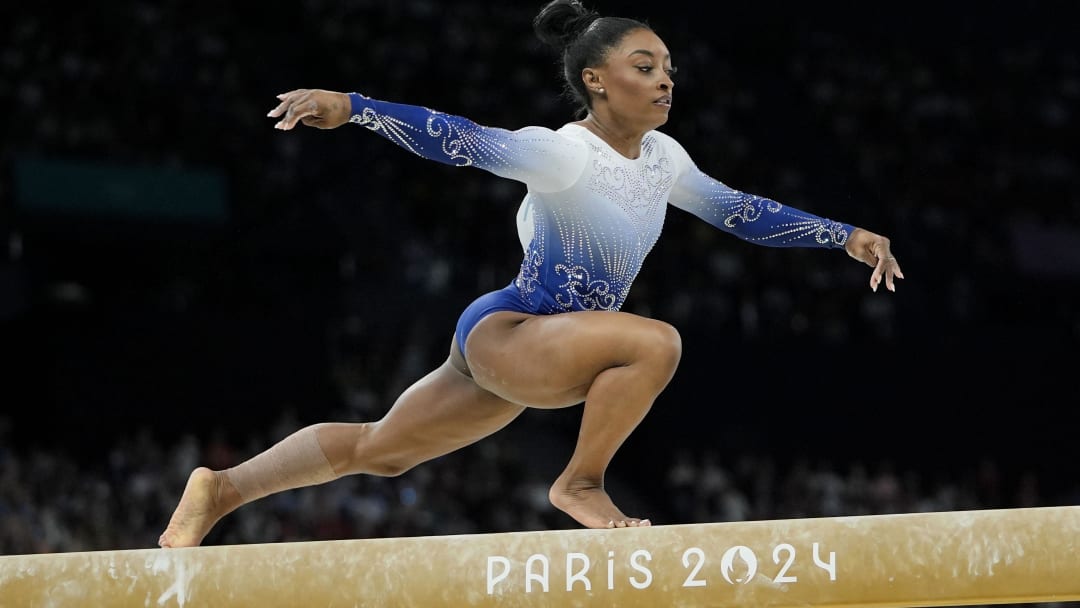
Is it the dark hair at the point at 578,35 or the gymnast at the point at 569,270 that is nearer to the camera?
the gymnast at the point at 569,270

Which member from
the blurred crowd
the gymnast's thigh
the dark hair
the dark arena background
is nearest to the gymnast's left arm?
the dark hair

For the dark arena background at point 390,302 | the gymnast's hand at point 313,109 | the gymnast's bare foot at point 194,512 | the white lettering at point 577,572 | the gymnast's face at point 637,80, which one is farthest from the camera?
the dark arena background at point 390,302

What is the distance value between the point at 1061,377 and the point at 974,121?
12.7 feet

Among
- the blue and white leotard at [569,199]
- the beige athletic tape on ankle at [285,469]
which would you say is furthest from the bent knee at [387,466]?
the blue and white leotard at [569,199]

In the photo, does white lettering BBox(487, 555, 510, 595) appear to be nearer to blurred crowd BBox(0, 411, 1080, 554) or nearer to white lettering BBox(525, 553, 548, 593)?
white lettering BBox(525, 553, 548, 593)

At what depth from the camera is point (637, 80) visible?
3691mm

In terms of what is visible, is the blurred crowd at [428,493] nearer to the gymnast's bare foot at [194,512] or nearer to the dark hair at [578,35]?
the gymnast's bare foot at [194,512]

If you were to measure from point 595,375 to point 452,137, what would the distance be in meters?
0.73

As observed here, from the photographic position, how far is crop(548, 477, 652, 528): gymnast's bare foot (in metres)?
3.34

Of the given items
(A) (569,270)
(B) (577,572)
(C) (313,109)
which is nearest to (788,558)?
(B) (577,572)

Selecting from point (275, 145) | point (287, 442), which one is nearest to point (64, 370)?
point (275, 145)

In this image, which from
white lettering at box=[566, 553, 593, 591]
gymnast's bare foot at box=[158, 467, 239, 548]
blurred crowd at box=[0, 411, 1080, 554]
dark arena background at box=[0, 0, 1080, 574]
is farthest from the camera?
dark arena background at box=[0, 0, 1080, 574]

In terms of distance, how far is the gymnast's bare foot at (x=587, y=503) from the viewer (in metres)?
3.34

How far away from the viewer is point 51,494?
8.34m
